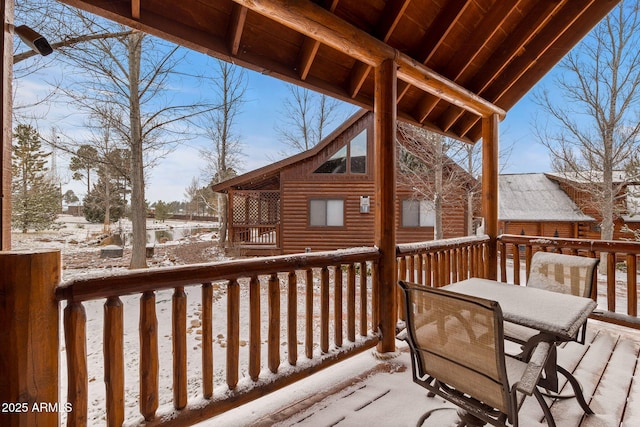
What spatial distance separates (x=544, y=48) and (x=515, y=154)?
8.10 meters

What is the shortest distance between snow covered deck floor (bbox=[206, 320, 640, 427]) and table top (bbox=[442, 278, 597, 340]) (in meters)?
0.66

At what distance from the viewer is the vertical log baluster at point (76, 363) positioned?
4.62 feet

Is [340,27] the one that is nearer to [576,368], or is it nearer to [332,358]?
[332,358]

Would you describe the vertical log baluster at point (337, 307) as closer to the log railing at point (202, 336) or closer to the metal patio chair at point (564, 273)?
the log railing at point (202, 336)

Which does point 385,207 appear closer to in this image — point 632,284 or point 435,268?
point 435,268

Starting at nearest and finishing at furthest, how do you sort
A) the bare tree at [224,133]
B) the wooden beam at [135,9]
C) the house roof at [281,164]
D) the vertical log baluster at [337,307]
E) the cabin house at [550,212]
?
1. the wooden beam at [135,9]
2. the vertical log baluster at [337,307]
3. the house roof at [281,164]
4. the cabin house at [550,212]
5. the bare tree at [224,133]

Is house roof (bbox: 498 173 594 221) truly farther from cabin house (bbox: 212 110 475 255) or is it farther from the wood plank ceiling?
the wood plank ceiling

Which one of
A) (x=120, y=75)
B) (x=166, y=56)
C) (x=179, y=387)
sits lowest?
(x=179, y=387)

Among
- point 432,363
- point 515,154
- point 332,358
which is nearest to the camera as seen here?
point 432,363

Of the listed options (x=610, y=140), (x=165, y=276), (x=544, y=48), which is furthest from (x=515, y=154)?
(x=165, y=276)

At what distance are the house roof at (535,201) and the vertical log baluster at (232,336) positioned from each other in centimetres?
1551

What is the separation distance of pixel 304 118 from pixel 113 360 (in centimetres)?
1918

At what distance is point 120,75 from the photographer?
29.2 feet

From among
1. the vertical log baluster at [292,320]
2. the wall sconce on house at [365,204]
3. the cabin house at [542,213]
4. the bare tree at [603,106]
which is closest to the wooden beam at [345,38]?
the vertical log baluster at [292,320]
